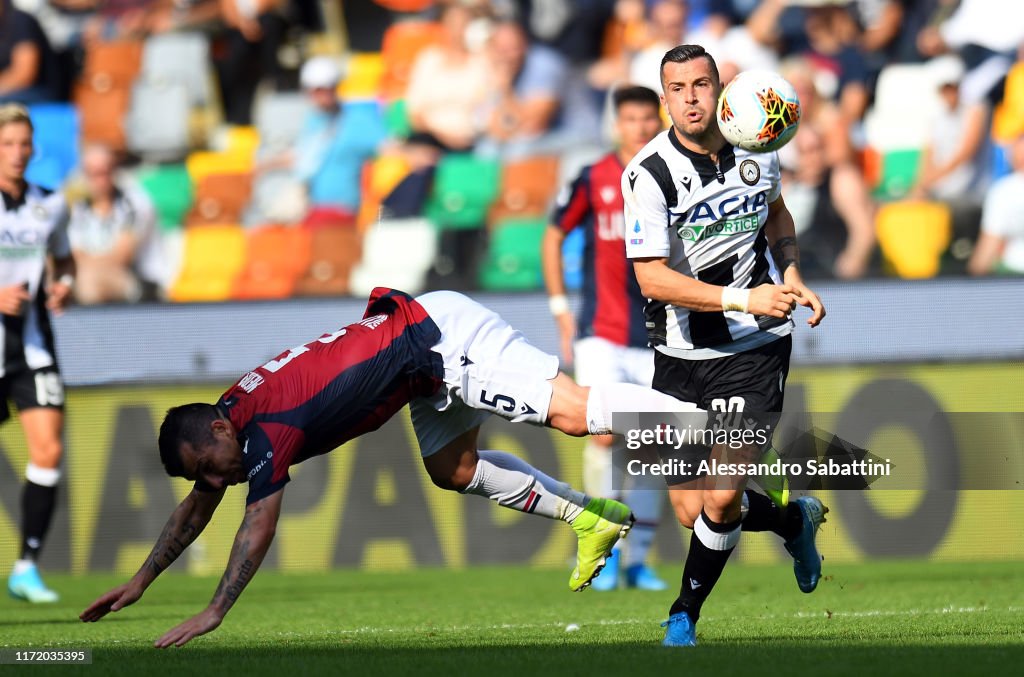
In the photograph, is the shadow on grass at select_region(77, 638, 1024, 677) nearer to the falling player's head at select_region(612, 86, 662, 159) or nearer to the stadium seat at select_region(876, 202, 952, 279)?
the falling player's head at select_region(612, 86, 662, 159)

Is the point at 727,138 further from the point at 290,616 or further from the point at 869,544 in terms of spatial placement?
the point at 869,544

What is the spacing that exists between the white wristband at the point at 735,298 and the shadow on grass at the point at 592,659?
4.28ft

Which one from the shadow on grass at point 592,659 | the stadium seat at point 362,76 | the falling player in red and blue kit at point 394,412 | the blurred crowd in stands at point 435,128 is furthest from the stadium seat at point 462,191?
the shadow on grass at point 592,659

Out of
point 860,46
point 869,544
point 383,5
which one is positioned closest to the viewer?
point 869,544

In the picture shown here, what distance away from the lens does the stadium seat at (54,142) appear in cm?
1498

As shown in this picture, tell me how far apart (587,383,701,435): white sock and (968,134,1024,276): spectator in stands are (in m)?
5.79

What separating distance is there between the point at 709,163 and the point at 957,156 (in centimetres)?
714

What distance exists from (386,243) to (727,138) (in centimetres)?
708

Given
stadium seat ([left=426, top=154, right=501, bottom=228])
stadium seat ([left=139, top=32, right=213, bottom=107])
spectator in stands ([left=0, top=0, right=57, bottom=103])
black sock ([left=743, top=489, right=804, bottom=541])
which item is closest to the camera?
black sock ([left=743, top=489, right=804, bottom=541])

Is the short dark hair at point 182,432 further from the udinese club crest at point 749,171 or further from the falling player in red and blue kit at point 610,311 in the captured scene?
the falling player in red and blue kit at point 610,311

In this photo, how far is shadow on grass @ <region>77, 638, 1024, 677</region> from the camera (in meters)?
5.35

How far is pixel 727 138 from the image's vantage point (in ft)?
20.5

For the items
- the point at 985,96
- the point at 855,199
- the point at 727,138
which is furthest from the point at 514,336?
the point at 985,96

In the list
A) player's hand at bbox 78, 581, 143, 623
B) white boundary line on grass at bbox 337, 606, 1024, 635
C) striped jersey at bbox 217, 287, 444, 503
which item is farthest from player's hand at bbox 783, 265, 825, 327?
player's hand at bbox 78, 581, 143, 623
